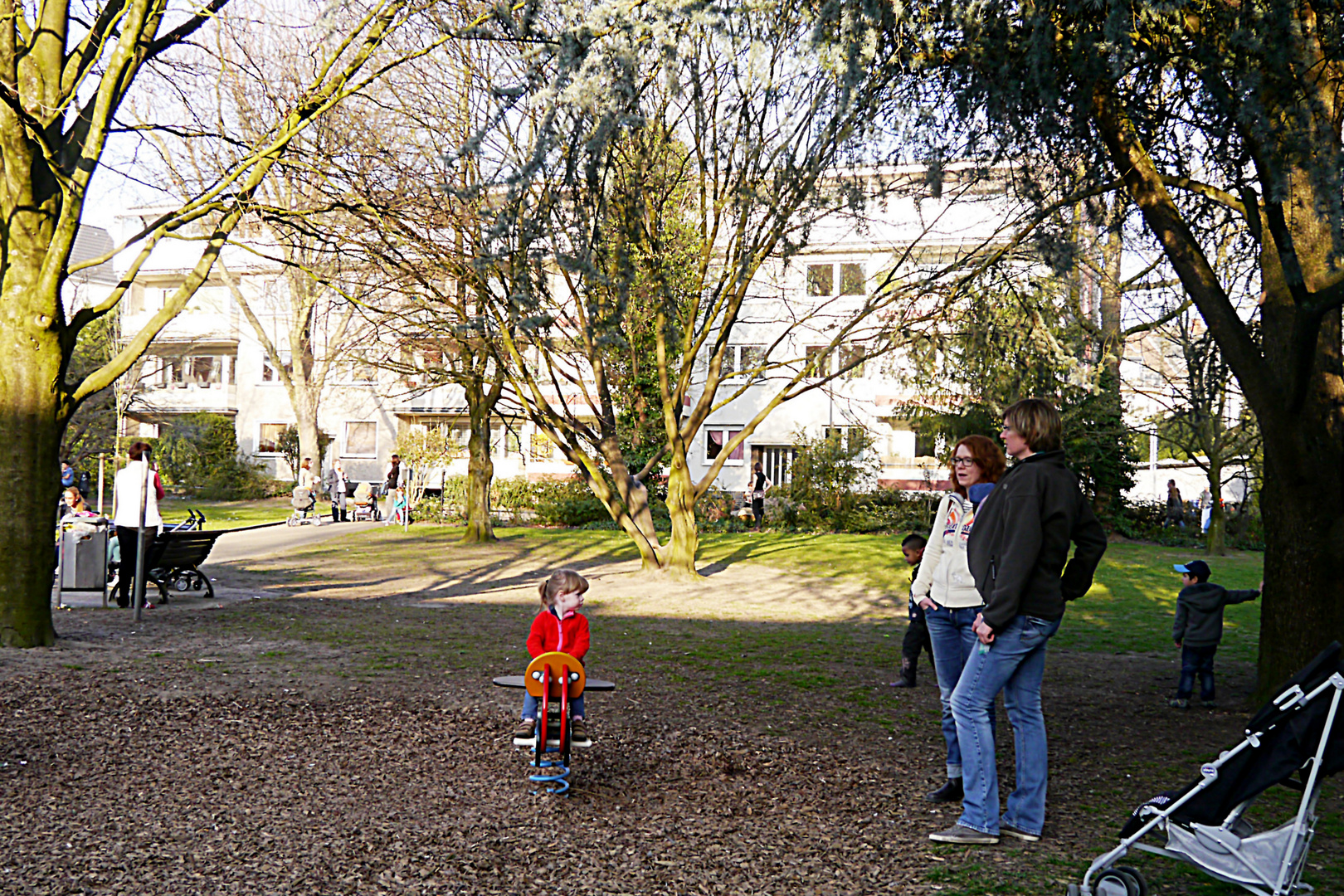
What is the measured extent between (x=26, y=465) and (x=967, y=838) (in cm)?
828


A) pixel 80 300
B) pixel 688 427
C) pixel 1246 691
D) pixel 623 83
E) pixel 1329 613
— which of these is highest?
pixel 80 300

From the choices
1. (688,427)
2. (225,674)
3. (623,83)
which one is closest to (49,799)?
(225,674)

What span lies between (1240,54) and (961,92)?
70.3 inches

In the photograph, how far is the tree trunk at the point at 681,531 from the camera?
57.5 ft

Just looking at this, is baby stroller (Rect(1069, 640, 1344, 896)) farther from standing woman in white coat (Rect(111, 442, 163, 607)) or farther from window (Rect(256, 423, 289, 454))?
window (Rect(256, 423, 289, 454))

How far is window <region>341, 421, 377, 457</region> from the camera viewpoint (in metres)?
48.5

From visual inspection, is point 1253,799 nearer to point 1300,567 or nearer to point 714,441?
point 1300,567

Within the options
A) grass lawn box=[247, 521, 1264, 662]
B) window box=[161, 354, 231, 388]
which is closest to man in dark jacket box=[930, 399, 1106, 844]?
grass lawn box=[247, 521, 1264, 662]

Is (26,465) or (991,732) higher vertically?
(26,465)

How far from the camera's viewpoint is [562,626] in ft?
20.0

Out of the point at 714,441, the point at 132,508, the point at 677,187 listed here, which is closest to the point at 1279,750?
the point at 132,508

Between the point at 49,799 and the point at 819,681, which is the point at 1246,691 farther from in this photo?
the point at 49,799

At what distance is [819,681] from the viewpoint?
9312mm

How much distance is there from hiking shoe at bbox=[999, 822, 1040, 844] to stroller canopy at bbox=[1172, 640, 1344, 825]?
100 cm
